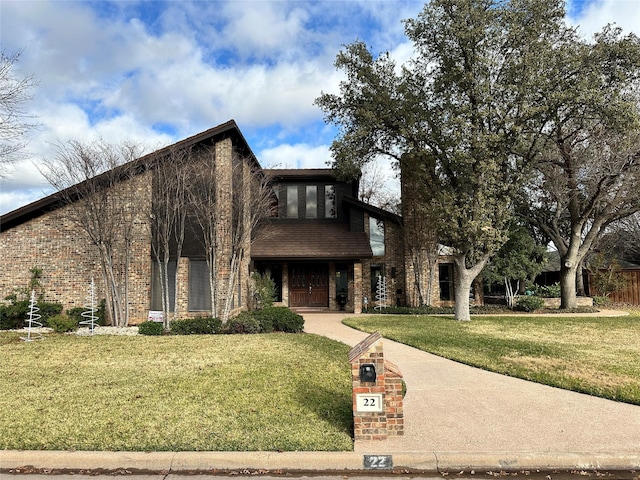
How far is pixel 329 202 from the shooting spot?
2352cm

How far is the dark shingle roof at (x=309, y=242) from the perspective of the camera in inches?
788

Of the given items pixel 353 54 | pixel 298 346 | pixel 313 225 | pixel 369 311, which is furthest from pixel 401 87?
pixel 298 346

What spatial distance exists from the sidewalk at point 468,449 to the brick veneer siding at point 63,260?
10.9m

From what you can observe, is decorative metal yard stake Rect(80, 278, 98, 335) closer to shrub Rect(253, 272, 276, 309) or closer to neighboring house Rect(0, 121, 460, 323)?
neighboring house Rect(0, 121, 460, 323)

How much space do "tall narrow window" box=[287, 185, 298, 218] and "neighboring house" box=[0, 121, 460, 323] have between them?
0.19 ft

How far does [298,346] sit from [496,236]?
9.60 meters

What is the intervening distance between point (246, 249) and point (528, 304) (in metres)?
13.4

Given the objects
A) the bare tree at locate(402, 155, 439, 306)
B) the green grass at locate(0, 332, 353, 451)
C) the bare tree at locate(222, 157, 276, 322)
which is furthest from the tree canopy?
the green grass at locate(0, 332, 353, 451)

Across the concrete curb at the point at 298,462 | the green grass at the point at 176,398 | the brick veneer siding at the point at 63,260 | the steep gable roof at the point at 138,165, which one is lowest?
the concrete curb at the point at 298,462

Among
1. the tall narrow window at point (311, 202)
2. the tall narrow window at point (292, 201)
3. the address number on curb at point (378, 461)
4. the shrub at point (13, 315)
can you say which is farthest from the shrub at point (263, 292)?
the address number on curb at point (378, 461)

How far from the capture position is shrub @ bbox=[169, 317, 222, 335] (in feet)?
41.3

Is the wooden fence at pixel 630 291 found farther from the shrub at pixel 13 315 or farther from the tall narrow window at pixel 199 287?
the shrub at pixel 13 315

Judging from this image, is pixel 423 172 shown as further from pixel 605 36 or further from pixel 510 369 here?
pixel 510 369

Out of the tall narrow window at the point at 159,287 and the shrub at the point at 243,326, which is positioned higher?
the tall narrow window at the point at 159,287
